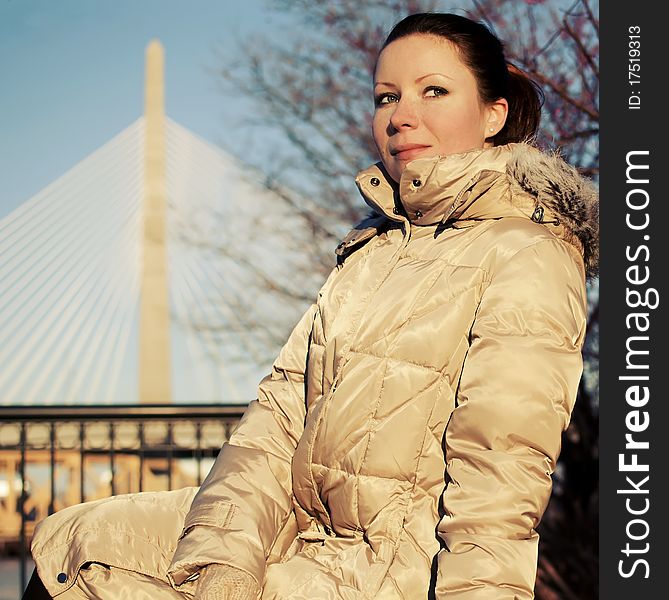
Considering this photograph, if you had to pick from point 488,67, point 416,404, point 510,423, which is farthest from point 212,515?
point 488,67

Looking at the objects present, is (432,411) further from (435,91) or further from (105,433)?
(105,433)

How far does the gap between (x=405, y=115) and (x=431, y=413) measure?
54cm

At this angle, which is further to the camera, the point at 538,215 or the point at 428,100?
the point at 428,100

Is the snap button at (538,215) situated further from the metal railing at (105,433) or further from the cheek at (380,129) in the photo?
the metal railing at (105,433)

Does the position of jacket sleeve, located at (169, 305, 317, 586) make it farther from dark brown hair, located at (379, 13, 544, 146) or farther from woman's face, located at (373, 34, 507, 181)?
dark brown hair, located at (379, 13, 544, 146)

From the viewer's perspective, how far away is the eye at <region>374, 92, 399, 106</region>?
183 cm

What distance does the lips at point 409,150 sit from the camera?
5.86 ft

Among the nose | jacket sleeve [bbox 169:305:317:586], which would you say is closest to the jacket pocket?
jacket sleeve [bbox 169:305:317:586]

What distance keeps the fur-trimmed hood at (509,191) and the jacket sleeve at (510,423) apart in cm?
11

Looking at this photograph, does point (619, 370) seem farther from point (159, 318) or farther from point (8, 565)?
point (159, 318)

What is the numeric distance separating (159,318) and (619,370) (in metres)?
9.34

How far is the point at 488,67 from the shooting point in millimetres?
1837

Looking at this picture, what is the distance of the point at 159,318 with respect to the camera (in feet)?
37.1

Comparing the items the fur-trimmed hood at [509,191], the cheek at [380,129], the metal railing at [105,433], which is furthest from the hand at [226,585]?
the metal railing at [105,433]
